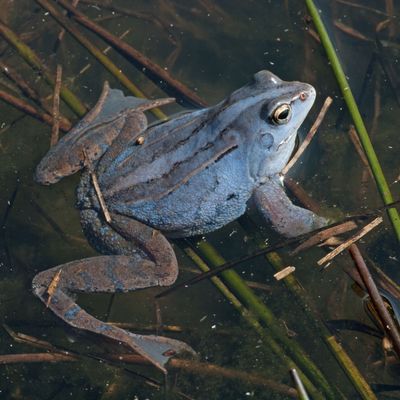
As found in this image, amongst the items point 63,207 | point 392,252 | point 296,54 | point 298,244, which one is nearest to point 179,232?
point 298,244

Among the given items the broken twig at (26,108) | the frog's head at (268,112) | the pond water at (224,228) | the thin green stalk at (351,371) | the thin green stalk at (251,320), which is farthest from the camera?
the broken twig at (26,108)

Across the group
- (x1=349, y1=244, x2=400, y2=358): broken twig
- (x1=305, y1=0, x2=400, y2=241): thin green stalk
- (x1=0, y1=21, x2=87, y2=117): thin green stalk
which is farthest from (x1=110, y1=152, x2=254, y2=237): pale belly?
(x1=0, y1=21, x2=87, y2=117): thin green stalk

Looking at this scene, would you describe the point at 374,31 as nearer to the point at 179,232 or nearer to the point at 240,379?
the point at 179,232

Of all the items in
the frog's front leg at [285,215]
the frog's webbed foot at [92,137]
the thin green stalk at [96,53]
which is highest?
the thin green stalk at [96,53]

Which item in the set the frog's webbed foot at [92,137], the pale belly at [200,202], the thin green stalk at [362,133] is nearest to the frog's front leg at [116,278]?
the pale belly at [200,202]

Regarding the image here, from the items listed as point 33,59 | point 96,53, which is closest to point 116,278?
point 96,53

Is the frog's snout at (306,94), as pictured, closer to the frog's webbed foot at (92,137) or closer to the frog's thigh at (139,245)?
the frog's webbed foot at (92,137)

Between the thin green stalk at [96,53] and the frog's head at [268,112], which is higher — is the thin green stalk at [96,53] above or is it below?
above
